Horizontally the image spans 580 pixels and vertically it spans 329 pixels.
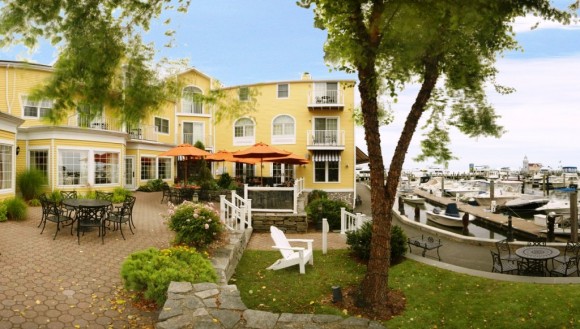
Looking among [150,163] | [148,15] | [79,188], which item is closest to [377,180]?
[148,15]

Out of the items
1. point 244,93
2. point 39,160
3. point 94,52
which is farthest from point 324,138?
point 94,52

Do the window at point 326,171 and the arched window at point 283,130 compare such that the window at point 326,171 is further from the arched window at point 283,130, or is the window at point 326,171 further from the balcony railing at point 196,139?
the balcony railing at point 196,139

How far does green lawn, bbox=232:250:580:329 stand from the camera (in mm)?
6387

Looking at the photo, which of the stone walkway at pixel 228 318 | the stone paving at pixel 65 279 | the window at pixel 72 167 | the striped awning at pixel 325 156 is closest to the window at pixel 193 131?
the striped awning at pixel 325 156

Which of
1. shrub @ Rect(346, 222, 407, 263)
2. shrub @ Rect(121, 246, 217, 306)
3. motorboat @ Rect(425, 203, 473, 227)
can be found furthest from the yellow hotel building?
shrub @ Rect(121, 246, 217, 306)

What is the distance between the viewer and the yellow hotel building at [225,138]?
2002 cm

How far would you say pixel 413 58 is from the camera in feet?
20.4

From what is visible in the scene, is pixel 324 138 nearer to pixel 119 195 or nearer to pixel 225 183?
pixel 225 183

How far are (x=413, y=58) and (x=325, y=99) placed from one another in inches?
840

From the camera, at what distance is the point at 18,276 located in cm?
688

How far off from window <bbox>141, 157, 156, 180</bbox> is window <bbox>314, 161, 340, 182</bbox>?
1243cm

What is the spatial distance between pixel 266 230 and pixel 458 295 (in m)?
8.31

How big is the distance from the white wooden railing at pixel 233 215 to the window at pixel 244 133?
16.1 m

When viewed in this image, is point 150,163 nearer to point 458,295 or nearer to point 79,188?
point 79,188
